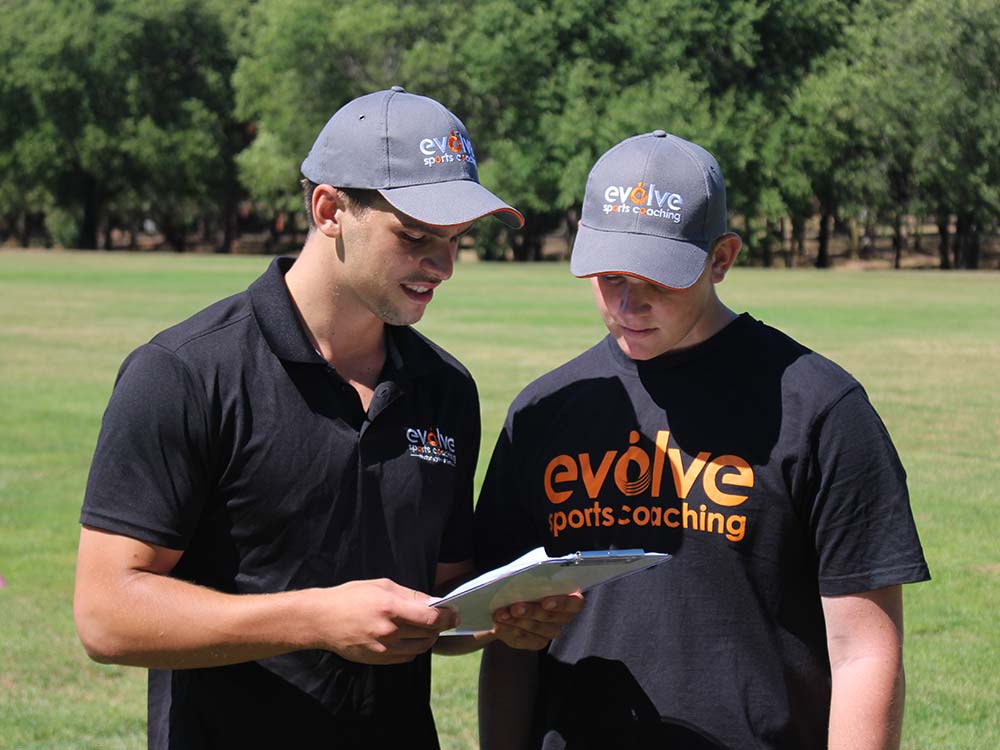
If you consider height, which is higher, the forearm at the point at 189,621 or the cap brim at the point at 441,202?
the cap brim at the point at 441,202

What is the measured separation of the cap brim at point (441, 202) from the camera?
3.10 meters

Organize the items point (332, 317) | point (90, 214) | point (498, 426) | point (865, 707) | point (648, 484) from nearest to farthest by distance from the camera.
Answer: point (865, 707) < point (648, 484) < point (332, 317) < point (498, 426) < point (90, 214)

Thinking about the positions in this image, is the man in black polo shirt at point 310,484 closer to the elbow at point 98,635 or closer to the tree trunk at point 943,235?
the elbow at point 98,635

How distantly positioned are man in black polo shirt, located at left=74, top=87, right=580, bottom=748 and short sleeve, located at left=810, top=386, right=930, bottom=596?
564mm

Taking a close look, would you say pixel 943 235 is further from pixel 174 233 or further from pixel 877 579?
pixel 877 579

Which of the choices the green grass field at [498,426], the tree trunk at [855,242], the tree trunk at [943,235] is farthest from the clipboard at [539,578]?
the tree trunk at [855,242]

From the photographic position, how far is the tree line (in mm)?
62094

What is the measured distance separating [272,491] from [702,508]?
2.92 feet

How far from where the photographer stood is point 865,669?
2.97 meters

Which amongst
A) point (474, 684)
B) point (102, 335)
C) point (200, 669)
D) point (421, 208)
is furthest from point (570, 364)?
point (102, 335)

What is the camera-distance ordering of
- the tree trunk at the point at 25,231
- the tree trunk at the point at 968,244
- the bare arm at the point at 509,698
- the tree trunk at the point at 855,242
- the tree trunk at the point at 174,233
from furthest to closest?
the tree trunk at the point at 25,231
the tree trunk at the point at 174,233
the tree trunk at the point at 855,242
the tree trunk at the point at 968,244
the bare arm at the point at 509,698

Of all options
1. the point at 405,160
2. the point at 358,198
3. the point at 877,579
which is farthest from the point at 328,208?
the point at 877,579

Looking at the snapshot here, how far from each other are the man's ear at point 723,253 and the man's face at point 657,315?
0.07 m

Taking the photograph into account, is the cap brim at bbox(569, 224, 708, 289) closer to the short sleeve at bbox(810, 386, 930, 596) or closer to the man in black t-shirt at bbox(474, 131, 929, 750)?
the man in black t-shirt at bbox(474, 131, 929, 750)
